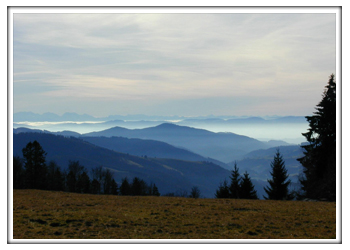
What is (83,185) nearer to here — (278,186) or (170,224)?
(278,186)

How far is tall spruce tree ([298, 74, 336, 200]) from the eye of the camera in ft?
145

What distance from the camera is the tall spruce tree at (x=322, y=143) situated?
44125mm

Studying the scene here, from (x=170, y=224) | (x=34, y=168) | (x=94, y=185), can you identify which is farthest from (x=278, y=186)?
(x=94, y=185)

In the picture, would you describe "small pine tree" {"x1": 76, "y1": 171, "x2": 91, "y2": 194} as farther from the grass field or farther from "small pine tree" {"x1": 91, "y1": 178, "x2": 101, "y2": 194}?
the grass field

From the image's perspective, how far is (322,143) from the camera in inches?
1791

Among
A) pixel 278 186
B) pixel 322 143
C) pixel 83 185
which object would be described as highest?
pixel 322 143

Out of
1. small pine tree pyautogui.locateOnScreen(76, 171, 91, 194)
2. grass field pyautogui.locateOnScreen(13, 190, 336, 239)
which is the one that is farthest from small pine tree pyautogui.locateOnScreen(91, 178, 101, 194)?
grass field pyautogui.locateOnScreen(13, 190, 336, 239)

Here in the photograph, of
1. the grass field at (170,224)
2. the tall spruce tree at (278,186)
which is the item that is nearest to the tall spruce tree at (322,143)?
the tall spruce tree at (278,186)
